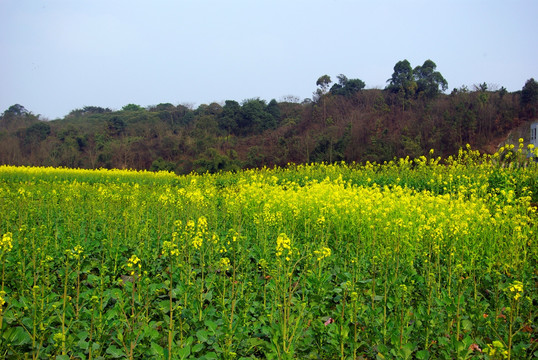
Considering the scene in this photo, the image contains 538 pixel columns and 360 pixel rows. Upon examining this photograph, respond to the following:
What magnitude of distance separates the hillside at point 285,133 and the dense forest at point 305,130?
59 mm

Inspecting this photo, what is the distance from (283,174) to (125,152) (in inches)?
768

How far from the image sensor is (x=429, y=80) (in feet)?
89.1

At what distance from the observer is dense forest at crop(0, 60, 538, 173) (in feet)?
69.8

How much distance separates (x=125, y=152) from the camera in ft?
98.7

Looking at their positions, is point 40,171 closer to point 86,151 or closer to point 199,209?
point 86,151

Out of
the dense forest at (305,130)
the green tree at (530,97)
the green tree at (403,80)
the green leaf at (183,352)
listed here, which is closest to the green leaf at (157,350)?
the green leaf at (183,352)

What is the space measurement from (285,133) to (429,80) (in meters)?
10.0

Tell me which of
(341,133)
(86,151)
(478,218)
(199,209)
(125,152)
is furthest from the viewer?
(86,151)

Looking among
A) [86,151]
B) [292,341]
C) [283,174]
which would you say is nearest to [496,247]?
[292,341]

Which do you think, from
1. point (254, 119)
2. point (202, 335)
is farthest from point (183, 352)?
point (254, 119)

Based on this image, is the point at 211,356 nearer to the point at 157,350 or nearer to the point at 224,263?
the point at 157,350

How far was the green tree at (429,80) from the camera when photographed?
26.5 m

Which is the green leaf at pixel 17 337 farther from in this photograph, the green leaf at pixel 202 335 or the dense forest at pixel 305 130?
the dense forest at pixel 305 130

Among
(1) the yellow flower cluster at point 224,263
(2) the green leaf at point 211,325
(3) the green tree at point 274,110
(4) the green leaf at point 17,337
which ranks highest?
(3) the green tree at point 274,110
